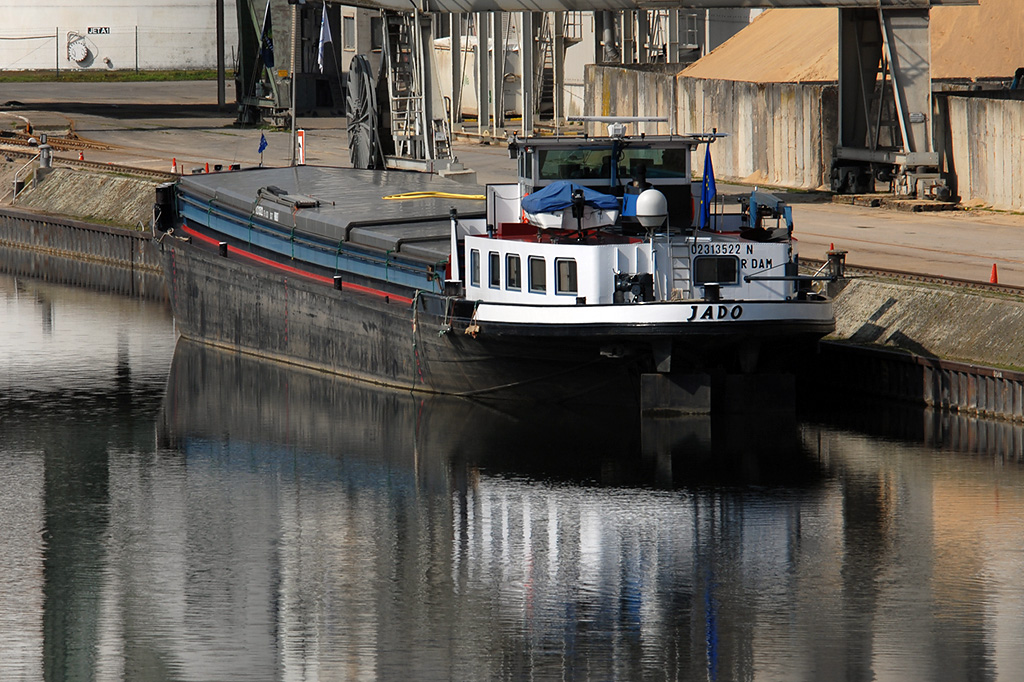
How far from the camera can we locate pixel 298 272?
1465 inches

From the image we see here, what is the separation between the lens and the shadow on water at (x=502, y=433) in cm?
2911

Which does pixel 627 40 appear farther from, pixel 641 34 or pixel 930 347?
pixel 930 347

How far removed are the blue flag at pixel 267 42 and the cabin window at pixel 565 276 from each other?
48561 mm

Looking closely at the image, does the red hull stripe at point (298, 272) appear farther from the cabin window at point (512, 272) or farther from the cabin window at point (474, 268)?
the cabin window at point (512, 272)

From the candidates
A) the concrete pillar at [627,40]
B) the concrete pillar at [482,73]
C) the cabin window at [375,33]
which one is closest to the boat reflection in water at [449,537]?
the concrete pillar at [482,73]

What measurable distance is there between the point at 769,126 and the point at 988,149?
9517 millimetres

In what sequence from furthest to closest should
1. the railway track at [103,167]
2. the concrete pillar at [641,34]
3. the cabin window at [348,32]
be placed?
the cabin window at [348,32], the concrete pillar at [641,34], the railway track at [103,167]

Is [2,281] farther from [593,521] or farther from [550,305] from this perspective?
[593,521]

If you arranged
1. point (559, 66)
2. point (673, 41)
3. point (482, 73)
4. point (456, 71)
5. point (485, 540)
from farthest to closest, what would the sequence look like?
point (673, 41) < point (482, 73) < point (456, 71) < point (559, 66) < point (485, 540)

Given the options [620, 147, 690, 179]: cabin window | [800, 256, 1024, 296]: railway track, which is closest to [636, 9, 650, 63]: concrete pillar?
[800, 256, 1024, 296]: railway track

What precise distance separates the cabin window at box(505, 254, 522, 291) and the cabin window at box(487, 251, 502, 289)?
0.15 metres

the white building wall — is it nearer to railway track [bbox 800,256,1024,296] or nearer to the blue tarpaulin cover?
railway track [bbox 800,256,1024,296]

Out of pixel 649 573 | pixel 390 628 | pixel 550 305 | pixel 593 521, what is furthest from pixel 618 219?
pixel 390 628

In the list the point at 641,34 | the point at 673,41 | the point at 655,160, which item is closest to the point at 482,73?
the point at 641,34
